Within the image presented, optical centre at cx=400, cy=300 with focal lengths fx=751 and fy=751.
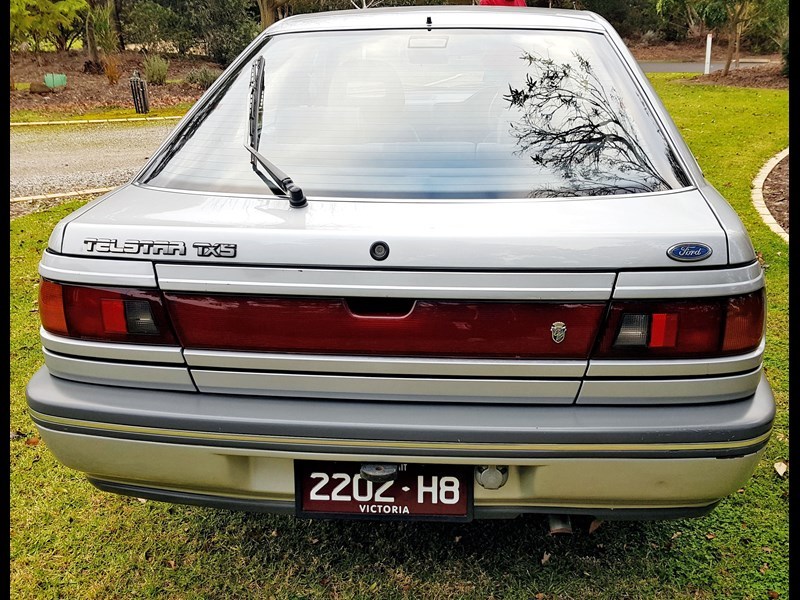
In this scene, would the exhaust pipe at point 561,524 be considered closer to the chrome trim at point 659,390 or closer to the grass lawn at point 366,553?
the grass lawn at point 366,553

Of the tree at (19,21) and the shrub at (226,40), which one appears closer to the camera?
the tree at (19,21)

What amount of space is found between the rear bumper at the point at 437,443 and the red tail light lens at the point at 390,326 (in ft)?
0.53

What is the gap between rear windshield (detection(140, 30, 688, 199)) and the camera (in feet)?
7.32

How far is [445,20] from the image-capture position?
9.31 feet

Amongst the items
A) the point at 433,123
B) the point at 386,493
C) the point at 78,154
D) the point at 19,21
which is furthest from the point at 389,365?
the point at 19,21

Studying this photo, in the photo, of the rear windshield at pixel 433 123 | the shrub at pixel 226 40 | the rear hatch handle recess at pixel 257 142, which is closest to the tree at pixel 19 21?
the shrub at pixel 226 40

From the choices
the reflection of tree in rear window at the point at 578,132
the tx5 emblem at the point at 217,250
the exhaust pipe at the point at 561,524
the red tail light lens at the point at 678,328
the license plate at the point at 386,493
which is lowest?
the exhaust pipe at the point at 561,524

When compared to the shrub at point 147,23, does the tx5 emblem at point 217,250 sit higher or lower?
higher

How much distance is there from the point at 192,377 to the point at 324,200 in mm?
611

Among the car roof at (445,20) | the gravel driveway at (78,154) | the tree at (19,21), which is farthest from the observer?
the tree at (19,21)

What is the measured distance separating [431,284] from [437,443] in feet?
1.35

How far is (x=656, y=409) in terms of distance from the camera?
197 centimetres

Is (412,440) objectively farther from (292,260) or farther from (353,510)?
(292,260)

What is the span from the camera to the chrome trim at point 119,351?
2025 mm
